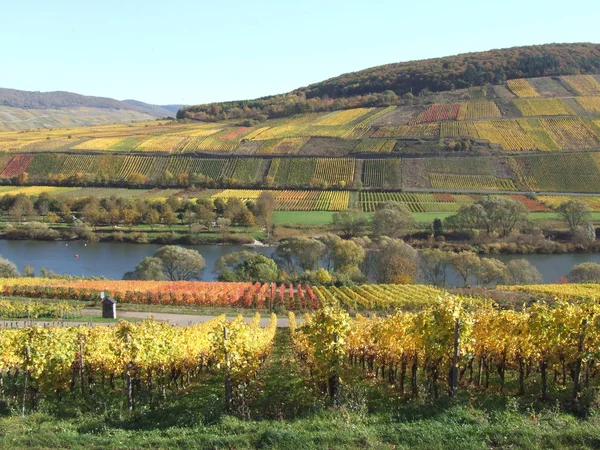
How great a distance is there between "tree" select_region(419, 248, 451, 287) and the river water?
1.51m

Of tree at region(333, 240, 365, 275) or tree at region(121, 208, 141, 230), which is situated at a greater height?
tree at region(121, 208, 141, 230)

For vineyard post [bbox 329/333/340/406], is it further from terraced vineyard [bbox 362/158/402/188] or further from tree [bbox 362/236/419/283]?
terraced vineyard [bbox 362/158/402/188]

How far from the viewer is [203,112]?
166125mm

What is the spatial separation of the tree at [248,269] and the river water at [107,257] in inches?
145

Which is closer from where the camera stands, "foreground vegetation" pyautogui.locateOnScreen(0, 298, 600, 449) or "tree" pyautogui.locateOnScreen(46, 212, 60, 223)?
"foreground vegetation" pyautogui.locateOnScreen(0, 298, 600, 449)

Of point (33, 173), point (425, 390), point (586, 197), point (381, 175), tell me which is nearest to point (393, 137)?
point (381, 175)

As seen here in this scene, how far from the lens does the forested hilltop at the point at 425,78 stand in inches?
5551

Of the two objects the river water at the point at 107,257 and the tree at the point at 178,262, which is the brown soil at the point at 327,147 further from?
the tree at the point at 178,262

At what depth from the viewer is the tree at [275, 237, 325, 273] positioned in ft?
163

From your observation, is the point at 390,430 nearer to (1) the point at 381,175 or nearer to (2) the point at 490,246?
(2) the point at 490,246

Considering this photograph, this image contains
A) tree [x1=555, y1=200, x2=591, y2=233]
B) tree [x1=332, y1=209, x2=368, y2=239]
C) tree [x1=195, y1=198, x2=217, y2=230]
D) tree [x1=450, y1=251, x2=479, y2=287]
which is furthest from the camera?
tree [x1=195, y1=198, x2=217, y2=230]

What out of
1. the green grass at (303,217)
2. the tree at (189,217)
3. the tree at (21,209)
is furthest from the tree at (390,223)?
the tree at (21,209)

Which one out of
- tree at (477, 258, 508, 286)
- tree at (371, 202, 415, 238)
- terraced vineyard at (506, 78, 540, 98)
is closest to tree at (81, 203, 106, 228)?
tree at (371, 202, 415, 238)

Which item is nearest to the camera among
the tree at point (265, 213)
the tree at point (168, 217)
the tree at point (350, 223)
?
the tree at point (350, 223)
